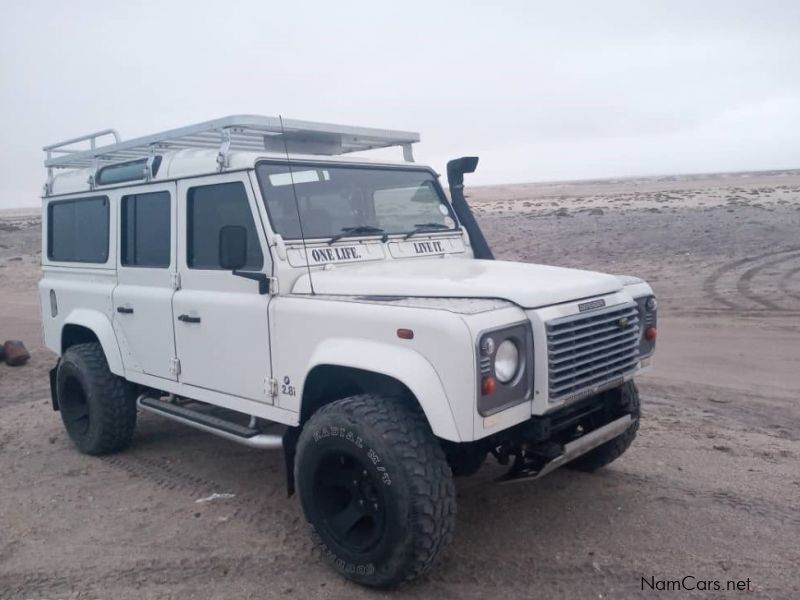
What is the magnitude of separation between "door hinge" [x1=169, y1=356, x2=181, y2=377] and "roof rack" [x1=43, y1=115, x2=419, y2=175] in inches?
52.6

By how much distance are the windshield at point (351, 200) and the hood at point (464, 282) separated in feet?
1.14

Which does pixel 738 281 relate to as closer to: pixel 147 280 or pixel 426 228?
pixel 426 228

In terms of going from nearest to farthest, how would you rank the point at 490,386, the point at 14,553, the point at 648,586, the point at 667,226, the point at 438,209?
the point at 490,386 → the point at 648,586 → the point at 14,553 → the point at 438,209 → the point at 667,226

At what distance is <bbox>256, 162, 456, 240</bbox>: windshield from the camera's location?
14.8 feet

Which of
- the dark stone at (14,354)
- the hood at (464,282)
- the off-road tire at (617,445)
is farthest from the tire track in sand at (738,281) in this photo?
the dark stone at (14,354)

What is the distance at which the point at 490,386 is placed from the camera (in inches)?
130

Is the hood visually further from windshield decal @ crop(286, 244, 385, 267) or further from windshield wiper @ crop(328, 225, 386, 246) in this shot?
windshield wiper @ crop(328, 225, 386, 246)

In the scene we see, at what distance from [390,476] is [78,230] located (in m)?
3.95

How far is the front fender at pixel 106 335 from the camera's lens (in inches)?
218

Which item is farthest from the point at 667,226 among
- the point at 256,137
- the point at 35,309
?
the point at 256,137

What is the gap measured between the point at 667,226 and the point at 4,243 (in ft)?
75.4

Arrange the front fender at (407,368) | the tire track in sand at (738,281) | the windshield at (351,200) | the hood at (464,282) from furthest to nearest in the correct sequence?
the tire track in sand at (738,281) → the windshield at (351,200) → the hood at (464,282) → the front fender at (407,368)

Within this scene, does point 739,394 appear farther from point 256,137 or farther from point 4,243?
point 4,243

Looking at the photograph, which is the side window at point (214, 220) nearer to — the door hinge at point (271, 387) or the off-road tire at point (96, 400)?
the door hinge at point (271, 387)
